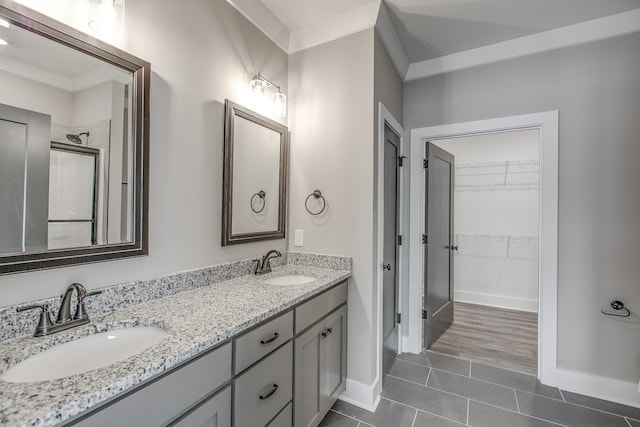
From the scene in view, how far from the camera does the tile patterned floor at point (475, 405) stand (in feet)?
6.14

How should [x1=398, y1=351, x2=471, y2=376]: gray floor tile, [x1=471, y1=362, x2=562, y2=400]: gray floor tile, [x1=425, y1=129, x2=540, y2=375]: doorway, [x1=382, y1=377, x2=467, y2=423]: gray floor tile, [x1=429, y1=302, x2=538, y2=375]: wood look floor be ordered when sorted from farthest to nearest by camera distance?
[x1=425, y1=129, x2=540, y2=375]: doorway
[x1=429, y1=302, x2=538, y2=375]: wood look floor
[x1=398, y1=351, x2=471, y2=376]: gray floor tile
[x1=471, y1=362, x2=562, y2=400]: gray floor tile
[x1=382, y1=377, x2=467, y2=423]: gray floor tile

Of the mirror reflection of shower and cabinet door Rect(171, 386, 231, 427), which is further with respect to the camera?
the mirror reflection of shower

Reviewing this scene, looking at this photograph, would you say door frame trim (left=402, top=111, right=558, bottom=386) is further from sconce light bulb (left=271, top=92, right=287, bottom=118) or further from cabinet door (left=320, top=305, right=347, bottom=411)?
sconce light bulb (left=271, top=92, right=287, bottom=118)

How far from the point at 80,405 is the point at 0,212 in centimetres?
72

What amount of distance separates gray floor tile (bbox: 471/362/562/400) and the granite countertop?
1.63 meters

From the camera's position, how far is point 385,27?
219cm

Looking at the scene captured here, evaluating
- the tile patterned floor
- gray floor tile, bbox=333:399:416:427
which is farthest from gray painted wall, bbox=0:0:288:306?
the tile patterned floor

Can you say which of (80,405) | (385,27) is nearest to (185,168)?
(80,405)

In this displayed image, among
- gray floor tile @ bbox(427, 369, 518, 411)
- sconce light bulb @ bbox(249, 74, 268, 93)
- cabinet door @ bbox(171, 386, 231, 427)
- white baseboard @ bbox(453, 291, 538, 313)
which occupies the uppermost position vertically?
sconce light bulb @ bbox(249, 74, 268, 93)

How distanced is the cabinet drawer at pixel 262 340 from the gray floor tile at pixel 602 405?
7.18 feet

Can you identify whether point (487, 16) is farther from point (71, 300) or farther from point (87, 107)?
point (71, 300)

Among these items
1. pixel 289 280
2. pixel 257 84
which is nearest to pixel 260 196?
pixel 289 280

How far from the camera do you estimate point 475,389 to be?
221cm

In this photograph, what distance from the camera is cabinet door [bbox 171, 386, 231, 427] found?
951 mm
